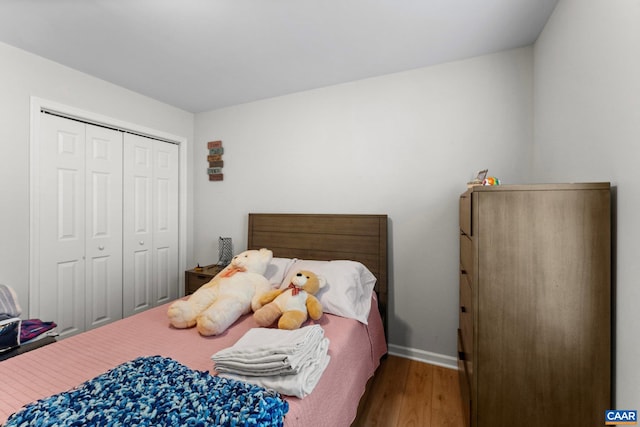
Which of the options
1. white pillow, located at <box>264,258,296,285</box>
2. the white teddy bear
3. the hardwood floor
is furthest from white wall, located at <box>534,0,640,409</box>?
white pillow, located at <box>264,258,296,285</box>

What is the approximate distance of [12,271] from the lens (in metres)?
2.11

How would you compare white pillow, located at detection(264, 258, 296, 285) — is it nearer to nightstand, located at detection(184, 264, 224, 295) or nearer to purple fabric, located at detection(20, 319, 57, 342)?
nightstand, located at detection(184, 264, 224, 295)

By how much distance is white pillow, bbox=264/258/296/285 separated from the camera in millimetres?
2408

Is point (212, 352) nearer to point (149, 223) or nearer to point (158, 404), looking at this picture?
point (158, 404)

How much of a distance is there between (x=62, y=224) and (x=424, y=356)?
3217mm

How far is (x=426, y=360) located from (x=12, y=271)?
3.25 m

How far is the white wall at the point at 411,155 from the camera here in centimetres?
214

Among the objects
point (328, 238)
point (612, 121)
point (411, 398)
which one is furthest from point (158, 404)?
point (612, 121)

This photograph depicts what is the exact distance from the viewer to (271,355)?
119 centimetres

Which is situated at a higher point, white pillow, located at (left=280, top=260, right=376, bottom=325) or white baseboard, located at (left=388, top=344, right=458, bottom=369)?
white pillow, located at (left=280, top=260, right=376, bottom=325)

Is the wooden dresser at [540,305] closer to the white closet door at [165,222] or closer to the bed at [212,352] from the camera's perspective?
→ the bed at [212,352]

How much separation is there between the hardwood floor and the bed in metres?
0.23

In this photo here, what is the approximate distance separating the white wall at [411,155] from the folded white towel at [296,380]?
1413 mm

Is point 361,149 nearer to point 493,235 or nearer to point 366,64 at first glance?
point 366,64
